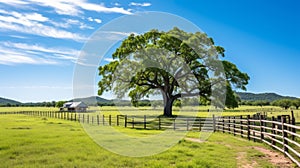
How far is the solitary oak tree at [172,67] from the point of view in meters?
32.8

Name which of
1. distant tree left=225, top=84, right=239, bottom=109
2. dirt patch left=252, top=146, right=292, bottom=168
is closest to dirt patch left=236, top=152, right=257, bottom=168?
dirt patch left=252, top=146, right=292, bottom=168

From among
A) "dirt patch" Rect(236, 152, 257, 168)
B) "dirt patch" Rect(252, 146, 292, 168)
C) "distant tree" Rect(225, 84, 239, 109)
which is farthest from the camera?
"distant tree" Rect(225, 84, 239, 109)

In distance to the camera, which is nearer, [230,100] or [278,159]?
[278,159]

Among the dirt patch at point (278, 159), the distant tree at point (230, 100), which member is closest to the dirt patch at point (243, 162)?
the dirt patch at point (278, 159)

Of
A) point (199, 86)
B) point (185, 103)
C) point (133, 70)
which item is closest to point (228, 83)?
point (199, 86)

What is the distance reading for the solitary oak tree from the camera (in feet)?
108

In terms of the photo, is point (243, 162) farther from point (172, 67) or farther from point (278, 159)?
point (172, 67)

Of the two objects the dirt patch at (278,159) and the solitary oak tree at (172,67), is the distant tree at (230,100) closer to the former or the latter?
the solitary oak tree at (172,67)

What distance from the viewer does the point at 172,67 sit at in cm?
3384

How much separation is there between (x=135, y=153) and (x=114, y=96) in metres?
26.3

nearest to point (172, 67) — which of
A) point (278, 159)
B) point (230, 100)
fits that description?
point (230, 100)

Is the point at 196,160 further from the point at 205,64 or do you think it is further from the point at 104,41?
the point at 205,64

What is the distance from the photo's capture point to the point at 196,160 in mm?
8609

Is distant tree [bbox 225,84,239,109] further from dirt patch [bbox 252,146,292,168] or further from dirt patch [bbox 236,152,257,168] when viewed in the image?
dirt patch [bbox 236,152,257,168]
